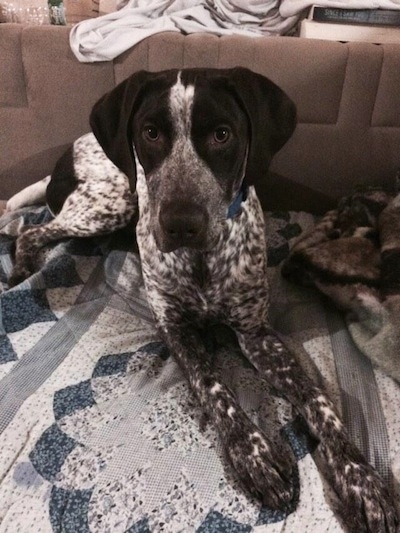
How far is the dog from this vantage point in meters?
1.29

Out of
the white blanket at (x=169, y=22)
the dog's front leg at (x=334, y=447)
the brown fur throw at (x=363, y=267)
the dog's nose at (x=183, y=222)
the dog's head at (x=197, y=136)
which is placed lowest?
the dog's front leg at (x=334, y=447)

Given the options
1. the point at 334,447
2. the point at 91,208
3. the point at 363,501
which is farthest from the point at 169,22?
the point at 363,501

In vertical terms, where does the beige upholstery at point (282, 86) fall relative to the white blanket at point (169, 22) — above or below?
below

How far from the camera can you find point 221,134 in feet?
4.66

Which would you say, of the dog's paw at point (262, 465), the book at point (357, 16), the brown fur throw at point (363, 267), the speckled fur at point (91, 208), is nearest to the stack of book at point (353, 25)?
the book at point (357, 16)

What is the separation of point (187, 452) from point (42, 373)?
58 centimetres

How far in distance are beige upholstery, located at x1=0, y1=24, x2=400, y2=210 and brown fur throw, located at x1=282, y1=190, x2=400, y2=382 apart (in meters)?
0.27

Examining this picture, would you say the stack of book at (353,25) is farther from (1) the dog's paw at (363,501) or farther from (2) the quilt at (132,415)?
(1) the dog's paw at (363,501)

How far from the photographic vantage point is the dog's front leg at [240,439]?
1.23 meters

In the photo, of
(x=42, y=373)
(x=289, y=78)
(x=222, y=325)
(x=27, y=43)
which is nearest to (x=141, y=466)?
(x=42, y=373)

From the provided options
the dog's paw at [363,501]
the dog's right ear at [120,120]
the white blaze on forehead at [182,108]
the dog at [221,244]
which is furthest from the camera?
the dog's right ear at [120,120]

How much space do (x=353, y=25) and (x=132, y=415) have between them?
2082 mm

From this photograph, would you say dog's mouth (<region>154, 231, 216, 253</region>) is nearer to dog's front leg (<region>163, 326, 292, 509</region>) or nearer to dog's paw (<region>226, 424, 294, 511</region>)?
dog's front leg (<region>163, 326, 292, 509</region>)

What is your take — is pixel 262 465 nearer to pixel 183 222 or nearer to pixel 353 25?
pixel 183 222
